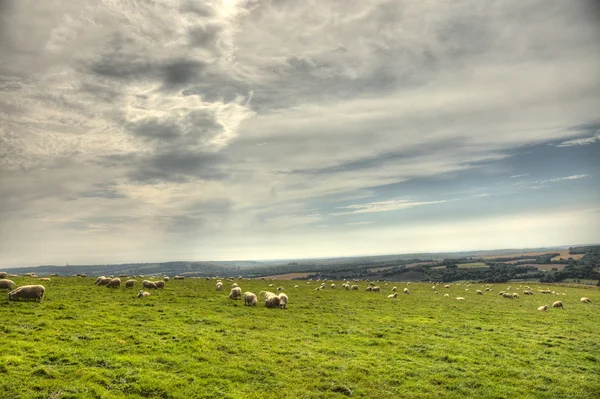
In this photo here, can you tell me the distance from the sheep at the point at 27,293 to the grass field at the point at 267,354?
1.19 m

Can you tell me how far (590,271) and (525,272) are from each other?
31.4 metres

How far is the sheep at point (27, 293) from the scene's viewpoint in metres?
26.5

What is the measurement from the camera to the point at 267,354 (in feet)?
62.8

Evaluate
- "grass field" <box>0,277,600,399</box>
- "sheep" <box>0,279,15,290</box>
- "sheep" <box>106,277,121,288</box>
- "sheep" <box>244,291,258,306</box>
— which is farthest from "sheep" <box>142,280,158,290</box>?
"sheep" <box>244,291,258,306</box>

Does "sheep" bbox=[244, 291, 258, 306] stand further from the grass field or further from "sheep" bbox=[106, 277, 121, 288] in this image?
"sheep" bbox=[106, 277, 121, 288]

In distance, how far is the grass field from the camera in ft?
47.2

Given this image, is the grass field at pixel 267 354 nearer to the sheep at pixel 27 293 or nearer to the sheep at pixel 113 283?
the sheep at pixel 27 293

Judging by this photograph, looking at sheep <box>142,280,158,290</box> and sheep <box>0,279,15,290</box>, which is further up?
sheep <box>0,279,15,290</box>

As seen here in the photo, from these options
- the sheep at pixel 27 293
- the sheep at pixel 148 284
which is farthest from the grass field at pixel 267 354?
the sheep at pixel 148 284

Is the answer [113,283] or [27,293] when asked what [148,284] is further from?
[27,293]

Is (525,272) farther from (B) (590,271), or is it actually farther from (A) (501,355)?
(A) (501,355)

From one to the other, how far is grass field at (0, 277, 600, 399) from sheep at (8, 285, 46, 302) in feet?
3.92

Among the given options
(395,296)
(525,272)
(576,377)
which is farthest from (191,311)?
(525,272)

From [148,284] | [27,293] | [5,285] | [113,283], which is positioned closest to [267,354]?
[27,293]
